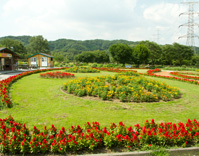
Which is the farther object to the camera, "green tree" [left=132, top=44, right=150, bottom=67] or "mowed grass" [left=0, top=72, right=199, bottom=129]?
"green tree" [left=132, top=44, right=150, bottom=67]

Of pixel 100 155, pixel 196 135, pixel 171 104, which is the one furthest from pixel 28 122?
pixel 171 104

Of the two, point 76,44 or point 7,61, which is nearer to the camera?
point 7,61

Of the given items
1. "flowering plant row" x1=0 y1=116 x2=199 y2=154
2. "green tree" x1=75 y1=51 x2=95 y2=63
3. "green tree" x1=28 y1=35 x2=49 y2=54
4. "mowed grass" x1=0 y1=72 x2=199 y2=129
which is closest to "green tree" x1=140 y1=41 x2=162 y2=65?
"green tree" x1=75 y1=51 x2=95 y2=63

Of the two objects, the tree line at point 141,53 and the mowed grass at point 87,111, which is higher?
the tree line at point 141,53

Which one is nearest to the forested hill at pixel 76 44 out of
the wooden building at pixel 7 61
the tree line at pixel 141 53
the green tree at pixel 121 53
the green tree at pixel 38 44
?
the tree line at pixel 141 53

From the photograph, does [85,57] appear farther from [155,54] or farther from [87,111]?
[87,111]

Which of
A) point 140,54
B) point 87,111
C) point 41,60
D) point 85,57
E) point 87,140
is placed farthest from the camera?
point 85,57

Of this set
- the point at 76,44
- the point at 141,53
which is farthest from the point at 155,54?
the point at 76,44

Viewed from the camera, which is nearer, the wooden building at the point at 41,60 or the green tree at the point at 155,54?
the wooden building at the point at 41,60

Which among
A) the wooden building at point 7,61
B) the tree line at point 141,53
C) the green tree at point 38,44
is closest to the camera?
the wooden building at point 7,61

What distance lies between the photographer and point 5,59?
24.3 metres

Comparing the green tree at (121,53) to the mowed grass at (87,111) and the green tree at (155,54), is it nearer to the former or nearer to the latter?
the green tree at (155,54)

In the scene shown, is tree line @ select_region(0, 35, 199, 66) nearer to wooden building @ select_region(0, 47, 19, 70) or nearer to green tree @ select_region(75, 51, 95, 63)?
green tree @ select_region(75, 51, 95, 63)

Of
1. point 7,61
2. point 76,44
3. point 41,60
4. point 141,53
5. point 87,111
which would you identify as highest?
point 76,44
